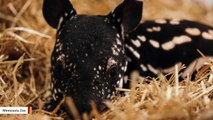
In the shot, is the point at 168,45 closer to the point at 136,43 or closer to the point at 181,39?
the point at 181,39

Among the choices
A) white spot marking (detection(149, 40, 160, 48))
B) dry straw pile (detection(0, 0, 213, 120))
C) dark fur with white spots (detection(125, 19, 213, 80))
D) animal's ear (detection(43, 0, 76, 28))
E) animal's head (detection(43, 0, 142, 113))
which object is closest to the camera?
dry straw pile (detection(0, 0, 213, 120))

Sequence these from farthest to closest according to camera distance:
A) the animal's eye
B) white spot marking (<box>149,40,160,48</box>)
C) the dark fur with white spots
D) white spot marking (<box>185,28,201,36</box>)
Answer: white spot marking (<box>185,28,201,36</box>) → white spot marking (<box>149,40,160,48</box>) → the dark fur with white spots → the animal's eye

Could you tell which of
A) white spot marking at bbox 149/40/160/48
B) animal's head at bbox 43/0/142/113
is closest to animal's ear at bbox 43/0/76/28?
animal's head at bbox 43/0/142/113

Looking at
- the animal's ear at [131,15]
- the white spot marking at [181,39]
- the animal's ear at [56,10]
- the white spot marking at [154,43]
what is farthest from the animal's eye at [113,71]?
the white spot marking at [181,39]

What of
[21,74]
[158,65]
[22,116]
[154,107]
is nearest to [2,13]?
[21,74]

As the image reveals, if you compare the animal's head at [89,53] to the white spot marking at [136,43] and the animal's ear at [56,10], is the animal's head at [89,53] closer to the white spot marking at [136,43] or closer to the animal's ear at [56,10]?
the animal's ear at [56,10]

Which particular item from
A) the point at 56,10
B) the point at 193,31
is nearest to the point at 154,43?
the point at 193,31

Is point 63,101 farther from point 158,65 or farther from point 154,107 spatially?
point 158,65

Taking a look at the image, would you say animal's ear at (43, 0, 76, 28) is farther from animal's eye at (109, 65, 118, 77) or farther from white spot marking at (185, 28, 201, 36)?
white spot marking at (185, 28, 201, 36)
